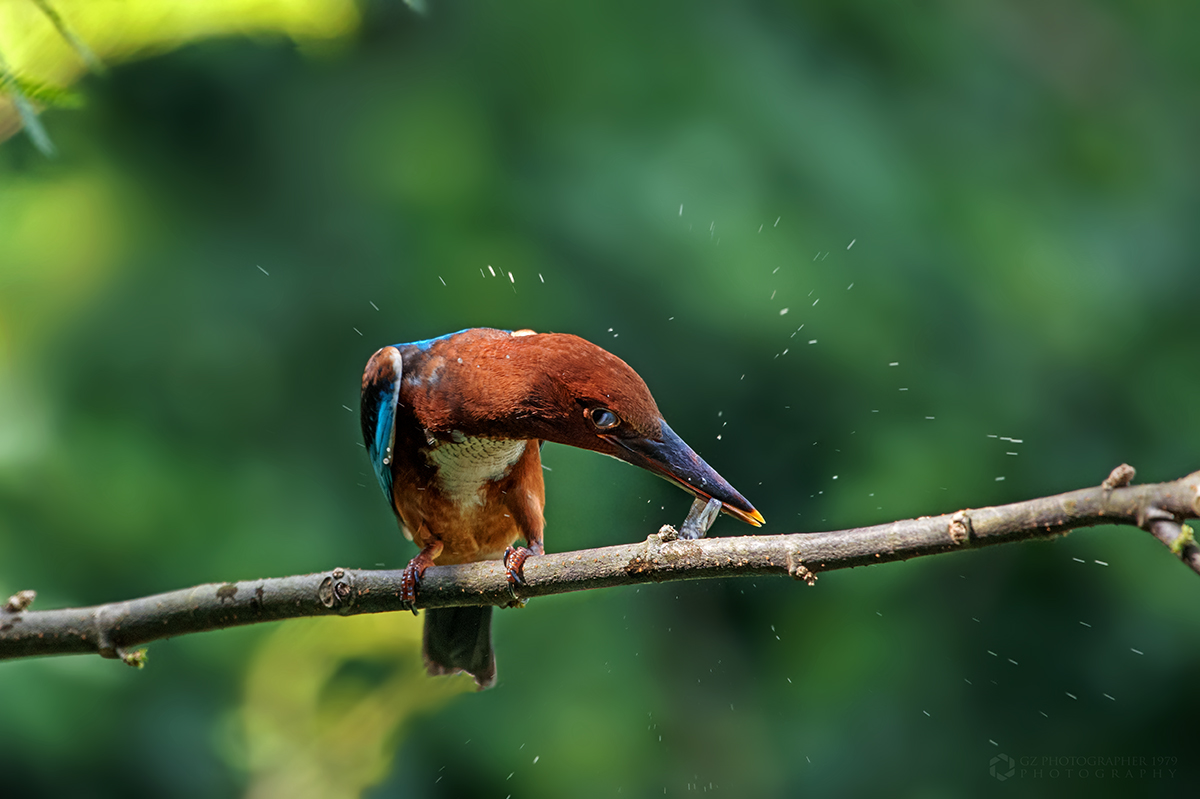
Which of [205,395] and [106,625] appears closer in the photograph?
[106,625]

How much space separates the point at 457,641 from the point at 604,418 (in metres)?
1.01

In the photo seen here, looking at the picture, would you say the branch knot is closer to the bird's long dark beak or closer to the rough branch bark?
the rough branch bark

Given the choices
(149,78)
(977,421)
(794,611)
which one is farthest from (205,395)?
(977,421)

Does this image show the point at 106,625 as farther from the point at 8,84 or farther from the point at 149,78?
the point at 149,78

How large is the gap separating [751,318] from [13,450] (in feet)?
7.17

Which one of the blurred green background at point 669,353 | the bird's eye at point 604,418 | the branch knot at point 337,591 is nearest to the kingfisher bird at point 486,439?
the bird's eye at point 604,418

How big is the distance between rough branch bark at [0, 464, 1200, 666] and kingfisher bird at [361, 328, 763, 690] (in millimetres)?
90

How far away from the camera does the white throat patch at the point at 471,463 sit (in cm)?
217

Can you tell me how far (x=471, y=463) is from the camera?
7.35 ft

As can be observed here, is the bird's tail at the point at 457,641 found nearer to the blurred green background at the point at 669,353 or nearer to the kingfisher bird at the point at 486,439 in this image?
the kingfisher bird at the point at 486,439

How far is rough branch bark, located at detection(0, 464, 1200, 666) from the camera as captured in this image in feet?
3.50

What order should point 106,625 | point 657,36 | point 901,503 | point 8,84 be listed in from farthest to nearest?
point 657,36
point 901,503
point 106,625
point 8,84

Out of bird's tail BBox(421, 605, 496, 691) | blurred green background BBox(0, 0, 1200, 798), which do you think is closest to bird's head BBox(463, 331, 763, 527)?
bird's tail BBox(421, 605, 496, 691)

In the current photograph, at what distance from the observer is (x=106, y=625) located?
1699 millimetres
